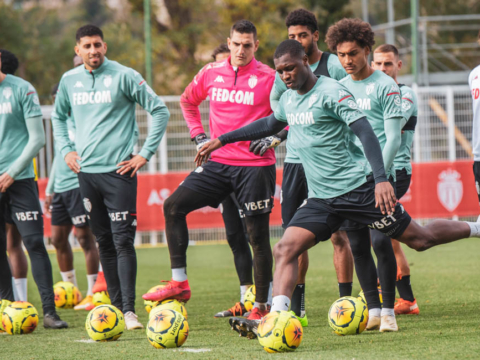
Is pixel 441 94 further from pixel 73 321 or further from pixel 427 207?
pixel 73 321

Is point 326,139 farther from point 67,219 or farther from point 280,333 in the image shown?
point 67,219

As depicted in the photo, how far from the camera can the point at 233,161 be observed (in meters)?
6.88

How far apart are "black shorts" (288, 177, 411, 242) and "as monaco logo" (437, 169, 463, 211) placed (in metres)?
11.0

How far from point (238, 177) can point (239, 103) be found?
67 cm

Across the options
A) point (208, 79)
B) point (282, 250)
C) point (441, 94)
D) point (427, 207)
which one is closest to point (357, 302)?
point (282, 250)

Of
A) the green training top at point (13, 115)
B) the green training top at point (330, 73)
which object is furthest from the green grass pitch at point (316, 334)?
the green training top at point (13, 115)

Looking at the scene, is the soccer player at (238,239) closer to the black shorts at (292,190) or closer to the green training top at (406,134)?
the black shorts at (292,190)

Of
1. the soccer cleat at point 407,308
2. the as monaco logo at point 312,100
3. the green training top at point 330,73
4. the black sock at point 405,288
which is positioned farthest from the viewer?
the black sock at point 405,288

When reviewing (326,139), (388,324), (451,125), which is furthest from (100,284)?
(451,125)

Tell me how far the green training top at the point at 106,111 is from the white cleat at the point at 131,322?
4.35 ft

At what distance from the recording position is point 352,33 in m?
5.97

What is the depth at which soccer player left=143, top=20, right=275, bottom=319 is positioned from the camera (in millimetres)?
6793

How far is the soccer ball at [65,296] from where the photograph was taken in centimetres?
869

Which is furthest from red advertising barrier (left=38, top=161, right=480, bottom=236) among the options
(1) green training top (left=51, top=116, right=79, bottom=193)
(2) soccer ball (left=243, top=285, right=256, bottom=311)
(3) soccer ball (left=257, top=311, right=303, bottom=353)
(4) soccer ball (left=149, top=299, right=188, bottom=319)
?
(3) soccer ball (left=257, top=311, right=303, bottom=353)
